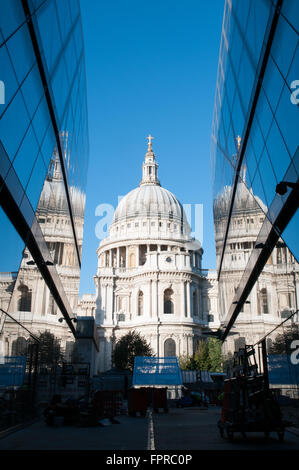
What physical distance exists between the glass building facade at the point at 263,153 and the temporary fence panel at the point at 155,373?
10439mm

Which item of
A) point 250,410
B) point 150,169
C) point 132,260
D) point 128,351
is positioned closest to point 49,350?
point 250,410

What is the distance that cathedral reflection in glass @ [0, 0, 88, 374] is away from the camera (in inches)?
397

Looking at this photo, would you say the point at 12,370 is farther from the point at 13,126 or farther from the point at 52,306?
the point at 52,306

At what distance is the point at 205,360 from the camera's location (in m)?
63.5

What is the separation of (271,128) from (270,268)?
590cm

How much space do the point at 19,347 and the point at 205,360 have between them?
53254mm

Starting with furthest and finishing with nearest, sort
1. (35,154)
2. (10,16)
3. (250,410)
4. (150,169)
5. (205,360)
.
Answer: (150,169) < (205,360) < (35,154) < (250,410) < (10,16)

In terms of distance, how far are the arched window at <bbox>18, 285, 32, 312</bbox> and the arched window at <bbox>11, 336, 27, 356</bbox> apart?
102cm

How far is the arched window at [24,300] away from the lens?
1432 cm

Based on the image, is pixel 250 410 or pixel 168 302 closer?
pixel 250 410

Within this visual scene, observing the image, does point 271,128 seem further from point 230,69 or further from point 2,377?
point 2,377

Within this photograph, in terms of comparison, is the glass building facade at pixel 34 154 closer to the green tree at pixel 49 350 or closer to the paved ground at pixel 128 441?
the green tree at pixel 49 350

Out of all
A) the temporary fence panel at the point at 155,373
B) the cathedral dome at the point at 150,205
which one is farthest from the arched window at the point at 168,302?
the temporary fence panel at the point at 155,373

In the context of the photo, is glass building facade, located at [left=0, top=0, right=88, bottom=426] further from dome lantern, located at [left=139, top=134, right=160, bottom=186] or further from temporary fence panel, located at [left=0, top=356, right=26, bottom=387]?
dome lantern, located at [left=139, top=134, right=160, bottom=186]
